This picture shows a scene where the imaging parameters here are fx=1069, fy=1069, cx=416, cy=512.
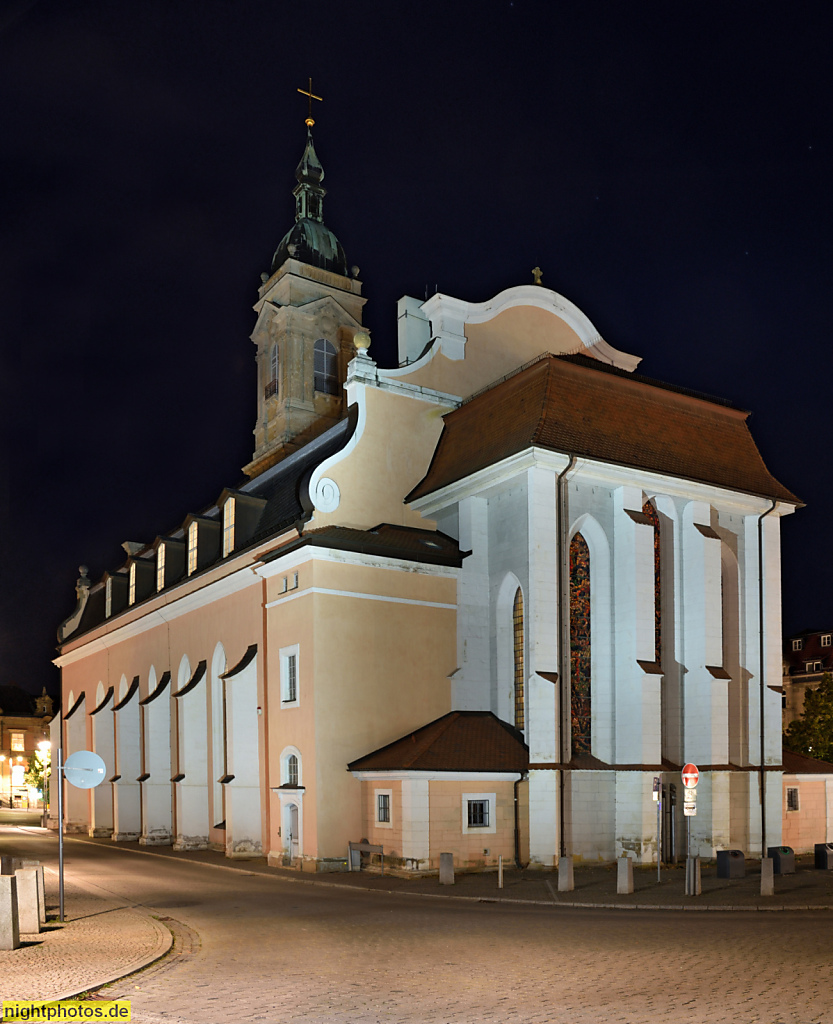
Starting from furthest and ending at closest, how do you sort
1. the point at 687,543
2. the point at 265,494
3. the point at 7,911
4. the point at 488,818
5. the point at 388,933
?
the point at 265,494, the point at 687,543, the point at 488,818, the point at 388,933, the point at 7,911

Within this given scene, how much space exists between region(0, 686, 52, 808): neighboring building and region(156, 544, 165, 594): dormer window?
3367 inches

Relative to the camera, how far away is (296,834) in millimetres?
29391

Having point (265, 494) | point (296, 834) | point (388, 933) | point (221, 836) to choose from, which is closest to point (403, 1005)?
point (388, 933)

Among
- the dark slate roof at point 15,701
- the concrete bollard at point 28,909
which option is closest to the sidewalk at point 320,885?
the concrete bollard at point 28,909

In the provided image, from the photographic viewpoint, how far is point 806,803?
3384 centimetres

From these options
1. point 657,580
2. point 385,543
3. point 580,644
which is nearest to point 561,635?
point 580,644

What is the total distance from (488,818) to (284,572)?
9117 mm

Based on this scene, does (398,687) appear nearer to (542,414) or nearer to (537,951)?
(542,414)

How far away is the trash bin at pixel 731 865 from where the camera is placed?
24797mm

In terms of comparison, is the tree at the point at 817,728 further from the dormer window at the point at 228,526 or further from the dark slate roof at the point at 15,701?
the dark slate roof at the point at 15,701

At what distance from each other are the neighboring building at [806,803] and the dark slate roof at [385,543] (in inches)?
498

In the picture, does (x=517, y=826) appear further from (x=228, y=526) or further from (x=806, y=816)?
(x=228, y=526)

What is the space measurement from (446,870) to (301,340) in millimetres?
32506

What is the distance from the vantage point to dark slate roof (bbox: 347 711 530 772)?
2723 centimetres
